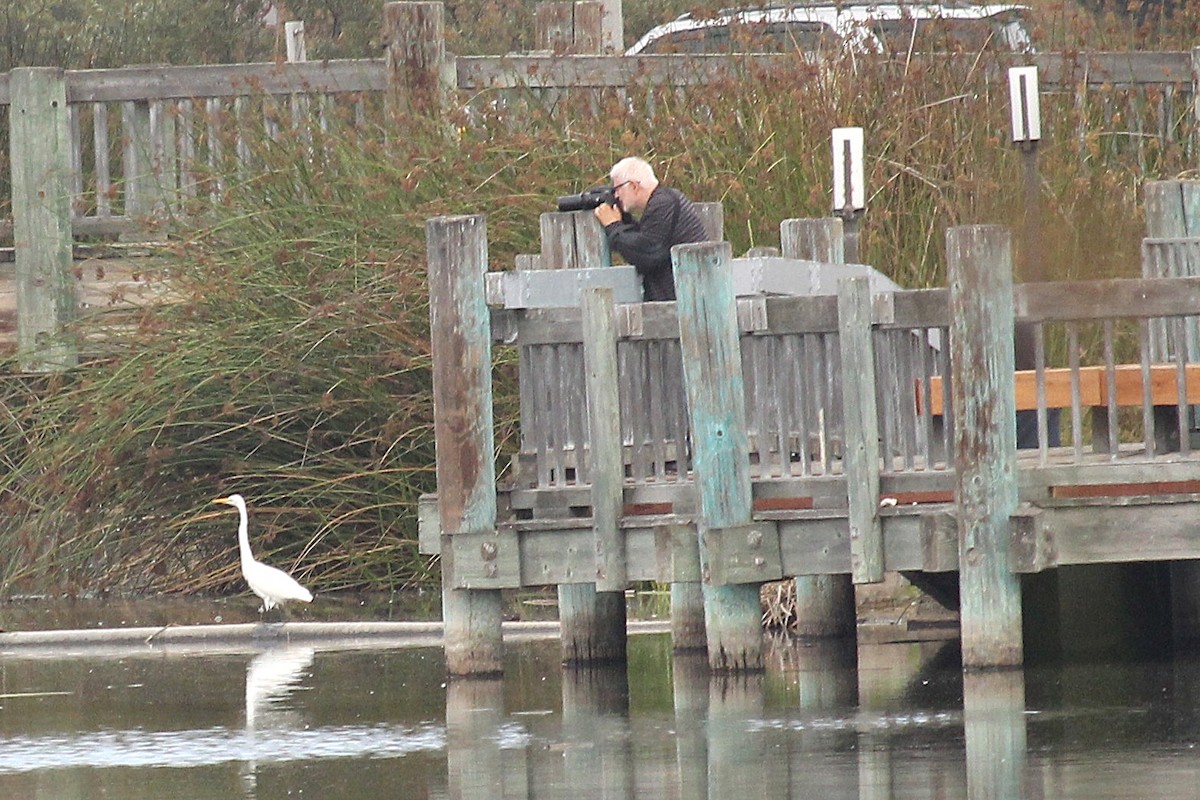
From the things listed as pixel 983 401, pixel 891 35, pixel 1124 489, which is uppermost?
pixel 891 35

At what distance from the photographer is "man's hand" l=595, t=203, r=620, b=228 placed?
1124cm

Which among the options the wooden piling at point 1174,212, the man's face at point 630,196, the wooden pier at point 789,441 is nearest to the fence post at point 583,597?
the man's face at point 630,196

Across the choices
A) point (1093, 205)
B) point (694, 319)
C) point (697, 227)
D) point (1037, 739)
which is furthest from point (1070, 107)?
point (1037, 739)

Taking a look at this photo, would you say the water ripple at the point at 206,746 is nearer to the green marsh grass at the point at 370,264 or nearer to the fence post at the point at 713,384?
the fence post at the point at 713,384

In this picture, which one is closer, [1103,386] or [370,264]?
[1103,386]

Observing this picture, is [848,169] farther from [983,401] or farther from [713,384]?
[983,401]

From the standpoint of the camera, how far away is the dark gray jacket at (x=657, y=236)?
36.3 ft

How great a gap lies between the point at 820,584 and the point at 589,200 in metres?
2.16

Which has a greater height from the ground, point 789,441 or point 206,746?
point 789,441

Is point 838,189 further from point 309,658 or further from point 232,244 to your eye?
point 232,244

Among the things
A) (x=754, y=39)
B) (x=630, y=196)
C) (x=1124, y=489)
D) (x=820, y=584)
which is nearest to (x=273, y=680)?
(x=630, y=196)

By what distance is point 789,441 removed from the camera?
1015 centimetres

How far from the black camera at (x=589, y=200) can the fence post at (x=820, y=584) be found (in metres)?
1.06

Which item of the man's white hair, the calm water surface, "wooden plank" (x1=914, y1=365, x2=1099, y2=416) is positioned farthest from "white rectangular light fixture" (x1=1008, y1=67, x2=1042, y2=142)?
the calm water surface
